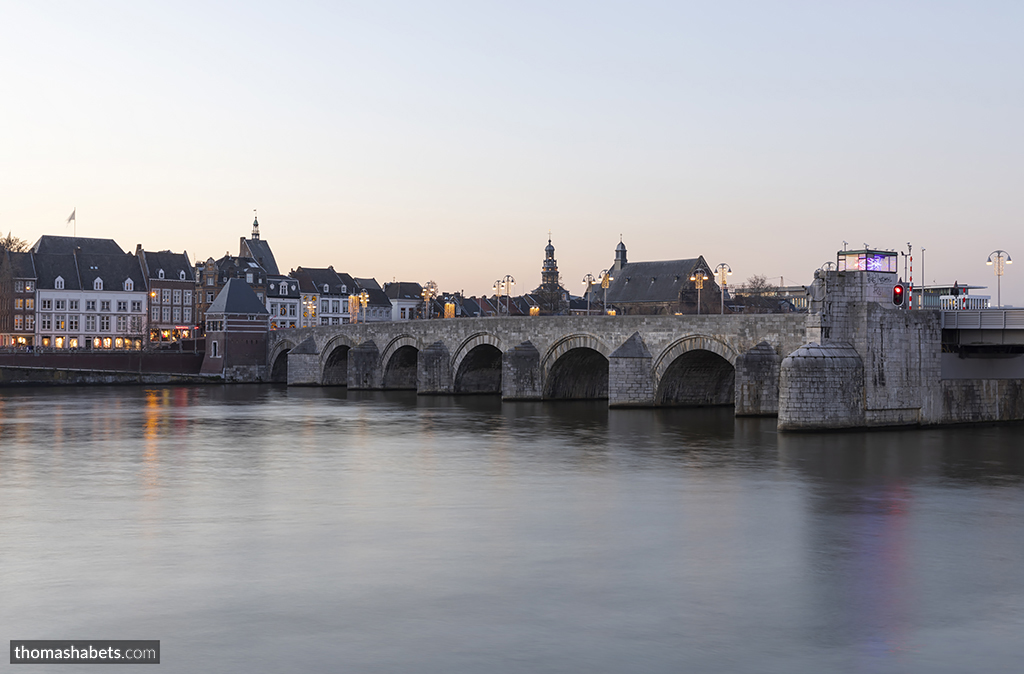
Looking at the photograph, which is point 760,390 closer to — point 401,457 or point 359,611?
point 401,457

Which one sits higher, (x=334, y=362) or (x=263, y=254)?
(x=263, y=254)

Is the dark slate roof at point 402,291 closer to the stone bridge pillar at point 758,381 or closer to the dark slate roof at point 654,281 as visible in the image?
the dark slate roof at point 654,281

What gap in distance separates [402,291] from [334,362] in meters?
73.4

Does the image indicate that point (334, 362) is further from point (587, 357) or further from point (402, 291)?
point (402, 291)

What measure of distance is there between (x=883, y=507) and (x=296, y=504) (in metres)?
12.4

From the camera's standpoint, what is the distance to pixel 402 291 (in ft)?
505

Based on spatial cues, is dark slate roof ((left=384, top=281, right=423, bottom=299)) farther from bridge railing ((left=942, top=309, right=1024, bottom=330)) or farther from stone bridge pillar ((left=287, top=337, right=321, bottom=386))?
bridge railing ((left=942, top=309, right=1024, bottom=330))

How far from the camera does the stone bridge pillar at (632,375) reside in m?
47.2

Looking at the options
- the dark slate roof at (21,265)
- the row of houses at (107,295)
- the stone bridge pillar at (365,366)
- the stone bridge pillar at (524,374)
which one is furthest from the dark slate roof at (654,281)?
the dark slate roof at (21,265)

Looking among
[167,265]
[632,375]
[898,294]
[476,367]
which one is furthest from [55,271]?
[898,294]

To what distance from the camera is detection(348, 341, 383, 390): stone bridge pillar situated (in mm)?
72562

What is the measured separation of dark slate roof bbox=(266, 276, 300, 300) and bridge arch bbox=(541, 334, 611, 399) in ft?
243

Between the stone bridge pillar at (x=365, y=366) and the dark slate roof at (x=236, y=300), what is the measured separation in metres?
19.2

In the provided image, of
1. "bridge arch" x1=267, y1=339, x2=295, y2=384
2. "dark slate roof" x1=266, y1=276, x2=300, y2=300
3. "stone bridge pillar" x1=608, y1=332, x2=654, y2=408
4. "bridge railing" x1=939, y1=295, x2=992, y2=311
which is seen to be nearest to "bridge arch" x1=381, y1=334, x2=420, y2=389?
"bridge arch" x1=267, y1=339, x2=295, y2=384
